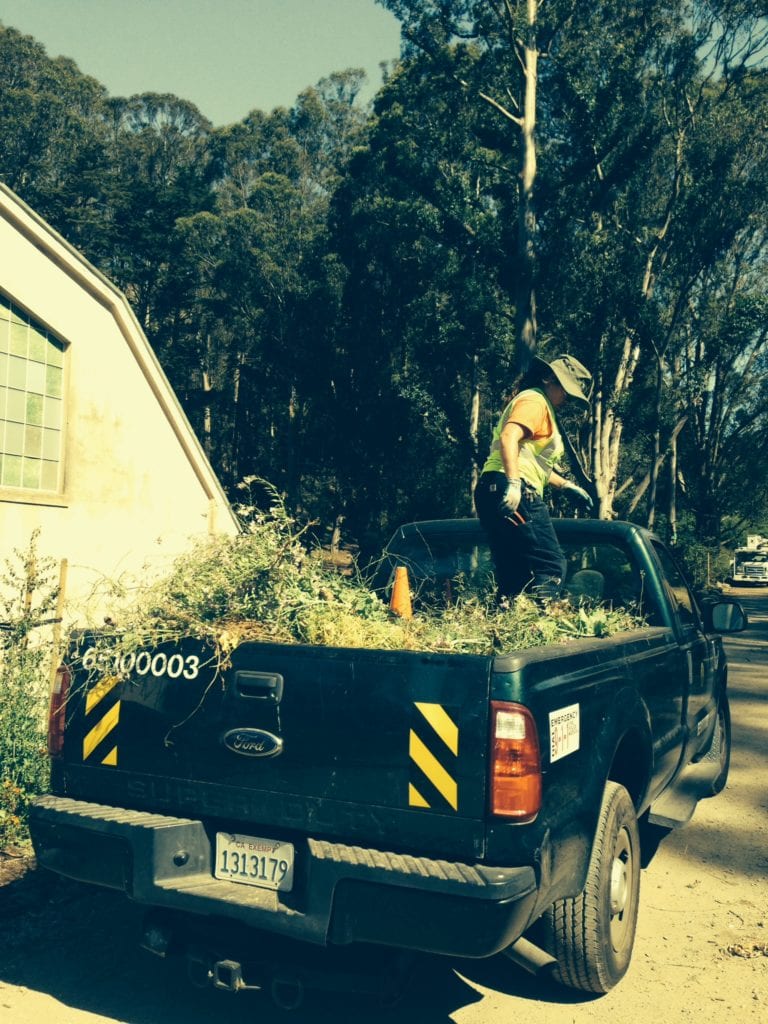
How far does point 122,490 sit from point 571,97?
52.9ft

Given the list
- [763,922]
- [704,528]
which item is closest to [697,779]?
[763,922]

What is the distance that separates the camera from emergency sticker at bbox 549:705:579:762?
3371 mm

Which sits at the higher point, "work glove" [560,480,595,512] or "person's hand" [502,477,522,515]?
"work glove" [560,480,595,512]

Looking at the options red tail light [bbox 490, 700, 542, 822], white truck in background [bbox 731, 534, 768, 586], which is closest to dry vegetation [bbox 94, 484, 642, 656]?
red tail light [bbox 490, 700, 542, 822]

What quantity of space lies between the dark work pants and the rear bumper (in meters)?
1.96

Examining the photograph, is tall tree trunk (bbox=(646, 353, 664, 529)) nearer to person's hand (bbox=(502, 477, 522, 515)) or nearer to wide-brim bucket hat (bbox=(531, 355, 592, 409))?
wide-brim bucket hat (bbox=(531, 355, 592, 409))

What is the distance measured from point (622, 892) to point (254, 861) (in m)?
1.54

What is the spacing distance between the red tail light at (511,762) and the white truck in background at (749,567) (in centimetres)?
5421

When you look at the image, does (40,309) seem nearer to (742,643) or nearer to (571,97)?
(742,643)

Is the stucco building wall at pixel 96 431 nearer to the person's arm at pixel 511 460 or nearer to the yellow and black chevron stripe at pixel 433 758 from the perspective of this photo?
the person's arm at pixel 511 460

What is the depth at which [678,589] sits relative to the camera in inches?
237

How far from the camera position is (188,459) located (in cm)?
1742

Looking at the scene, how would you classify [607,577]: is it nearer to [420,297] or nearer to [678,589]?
[678,589]

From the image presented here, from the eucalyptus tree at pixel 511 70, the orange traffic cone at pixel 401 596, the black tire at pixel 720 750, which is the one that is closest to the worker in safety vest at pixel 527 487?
the orange traffic cone at pixel 401 596
